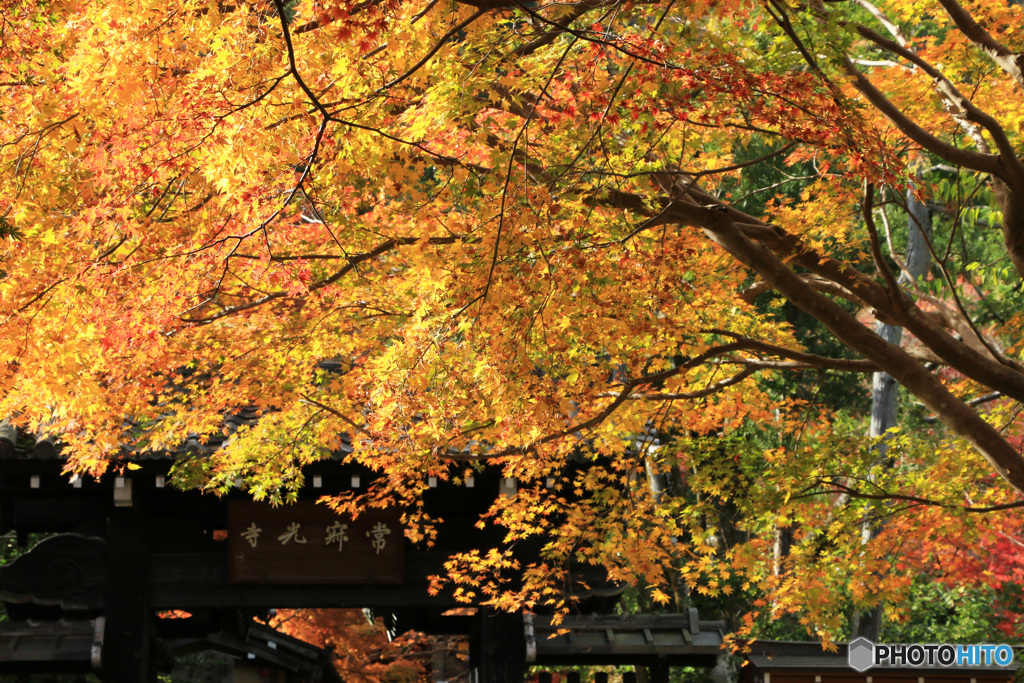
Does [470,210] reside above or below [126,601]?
above

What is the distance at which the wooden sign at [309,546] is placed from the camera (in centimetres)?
994

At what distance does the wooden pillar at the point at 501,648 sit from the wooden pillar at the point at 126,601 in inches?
135

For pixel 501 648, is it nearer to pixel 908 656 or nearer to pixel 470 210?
pixel 908 656

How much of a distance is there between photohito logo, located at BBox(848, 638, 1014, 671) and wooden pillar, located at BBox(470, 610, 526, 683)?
4.11 m

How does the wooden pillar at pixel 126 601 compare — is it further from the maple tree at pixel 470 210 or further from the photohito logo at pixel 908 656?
the photohito logo at pixel 908 656

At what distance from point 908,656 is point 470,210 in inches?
322

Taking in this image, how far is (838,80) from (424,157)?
11.0ft

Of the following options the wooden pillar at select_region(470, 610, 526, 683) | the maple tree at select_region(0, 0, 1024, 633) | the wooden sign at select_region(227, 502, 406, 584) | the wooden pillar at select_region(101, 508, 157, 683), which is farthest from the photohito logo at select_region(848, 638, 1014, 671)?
the wooden pillar at select_region(101, 508, 157, 683)

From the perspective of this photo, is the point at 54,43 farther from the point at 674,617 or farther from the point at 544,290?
the point at 674,617

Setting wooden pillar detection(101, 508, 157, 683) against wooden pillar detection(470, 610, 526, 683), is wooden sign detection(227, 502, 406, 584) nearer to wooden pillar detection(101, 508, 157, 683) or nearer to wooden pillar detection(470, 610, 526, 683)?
wooden pillar detection(101, 508, 157, 683)

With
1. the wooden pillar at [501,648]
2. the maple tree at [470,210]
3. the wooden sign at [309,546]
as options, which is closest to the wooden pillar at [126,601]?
the wooden sign at [309,546]

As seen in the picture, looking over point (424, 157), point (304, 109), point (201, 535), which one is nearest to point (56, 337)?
point (304, 109)

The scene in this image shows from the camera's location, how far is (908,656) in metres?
11.3

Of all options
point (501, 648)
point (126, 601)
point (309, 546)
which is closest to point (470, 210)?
point (309, 546)
